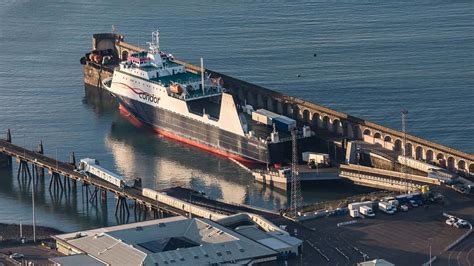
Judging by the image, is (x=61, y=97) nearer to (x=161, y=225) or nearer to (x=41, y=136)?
(x=41, y=136)

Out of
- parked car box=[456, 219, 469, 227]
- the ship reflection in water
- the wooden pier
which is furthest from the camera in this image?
the ship reflection in water

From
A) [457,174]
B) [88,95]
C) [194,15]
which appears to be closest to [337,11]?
[194,15]

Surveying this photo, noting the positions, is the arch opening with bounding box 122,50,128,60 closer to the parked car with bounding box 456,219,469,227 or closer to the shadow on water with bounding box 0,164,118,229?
the shadow on water with bounding box 0,164,118,229

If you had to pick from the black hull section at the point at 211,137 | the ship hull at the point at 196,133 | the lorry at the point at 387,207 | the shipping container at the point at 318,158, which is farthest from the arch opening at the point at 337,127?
the lorry at the point at 387,207

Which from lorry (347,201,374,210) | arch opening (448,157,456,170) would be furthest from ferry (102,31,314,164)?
lorry (347,201,374,210)

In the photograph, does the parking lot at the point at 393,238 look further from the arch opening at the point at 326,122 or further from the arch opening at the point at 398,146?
the arch opening at the point at 326,122

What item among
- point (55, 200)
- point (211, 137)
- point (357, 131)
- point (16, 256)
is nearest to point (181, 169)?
point (211, 137)

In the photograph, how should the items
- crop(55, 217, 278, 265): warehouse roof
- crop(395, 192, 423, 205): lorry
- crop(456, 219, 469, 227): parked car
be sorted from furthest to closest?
crop(395, 192, 423, 205): lorry → crop(456, 219, 469, 227): parked car → crop(55, 217, 278, 265): warehouse roof
